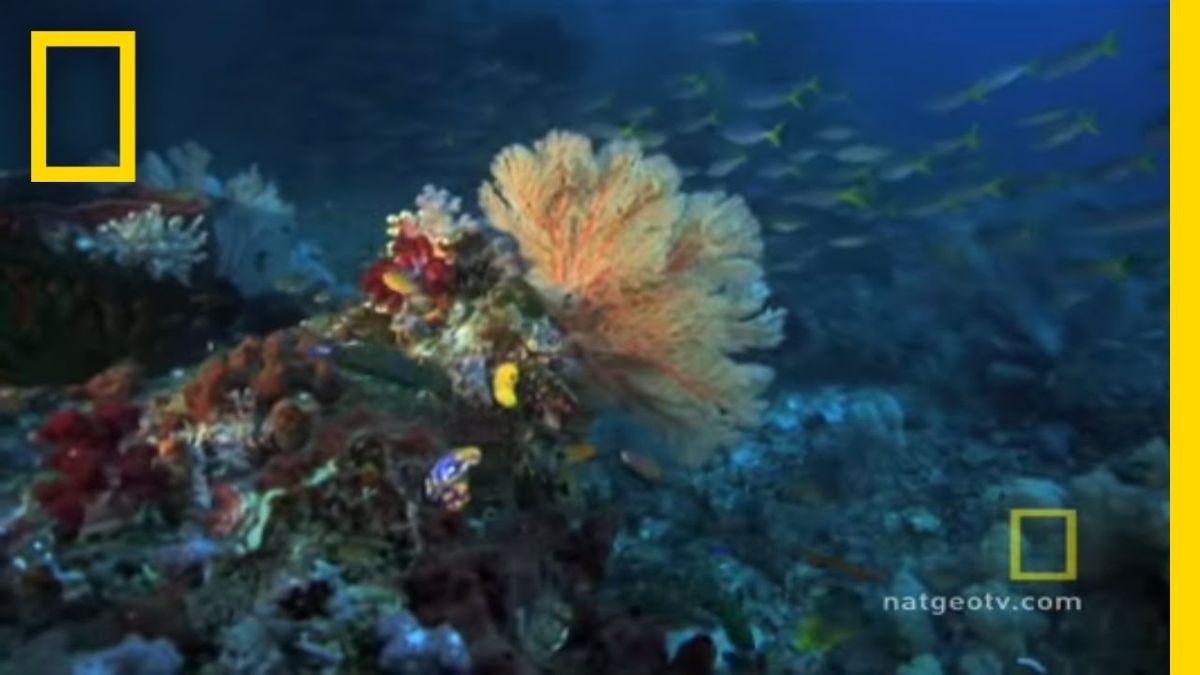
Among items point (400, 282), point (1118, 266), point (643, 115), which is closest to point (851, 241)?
point (643, 115)

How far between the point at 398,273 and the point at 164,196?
81.6 inches

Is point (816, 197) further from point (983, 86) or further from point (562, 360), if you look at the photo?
point (562, 360)

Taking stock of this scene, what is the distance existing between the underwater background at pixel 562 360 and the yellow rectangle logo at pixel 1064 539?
16 millimetres

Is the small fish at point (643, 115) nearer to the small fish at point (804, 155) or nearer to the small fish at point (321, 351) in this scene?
the small fish at point (804, 155)

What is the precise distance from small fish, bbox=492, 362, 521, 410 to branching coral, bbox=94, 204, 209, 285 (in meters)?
2.10

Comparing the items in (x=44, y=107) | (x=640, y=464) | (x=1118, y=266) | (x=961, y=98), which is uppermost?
(x=961, y=98)

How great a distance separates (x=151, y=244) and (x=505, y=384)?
7.23ft

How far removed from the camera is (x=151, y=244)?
A: 483cm

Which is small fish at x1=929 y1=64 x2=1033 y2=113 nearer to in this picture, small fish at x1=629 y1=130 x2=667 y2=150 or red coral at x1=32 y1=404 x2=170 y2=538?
small fish at x1=629 y1=130 x2=667 y2=150

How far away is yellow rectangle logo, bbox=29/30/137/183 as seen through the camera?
539 cm

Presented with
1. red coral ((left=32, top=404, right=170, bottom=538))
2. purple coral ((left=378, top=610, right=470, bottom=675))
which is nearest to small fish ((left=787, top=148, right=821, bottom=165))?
red coral ((left=32, top=404, right=170, bottom=538))

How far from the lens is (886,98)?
39.5 feet

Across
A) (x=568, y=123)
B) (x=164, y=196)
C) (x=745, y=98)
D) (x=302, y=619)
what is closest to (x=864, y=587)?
(x=302, y=619)

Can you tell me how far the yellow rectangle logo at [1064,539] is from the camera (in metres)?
4.88
